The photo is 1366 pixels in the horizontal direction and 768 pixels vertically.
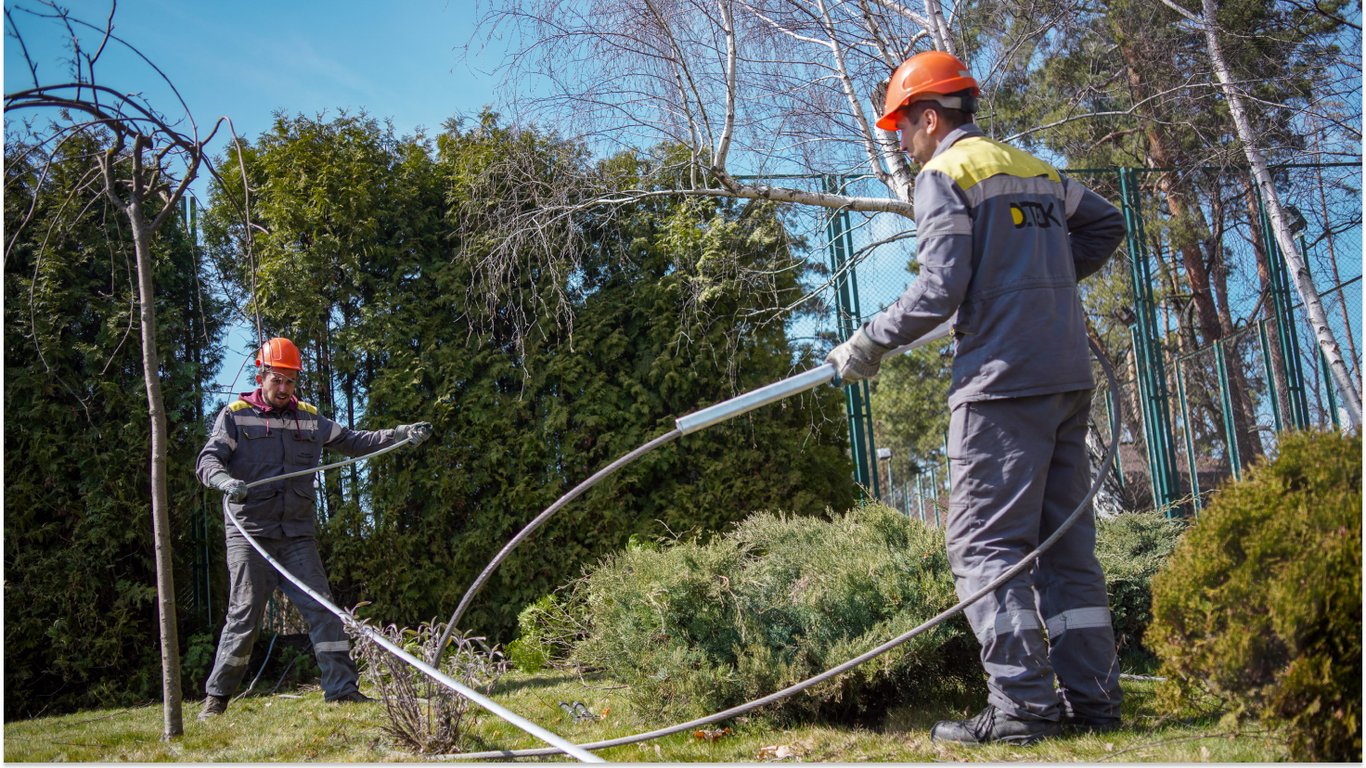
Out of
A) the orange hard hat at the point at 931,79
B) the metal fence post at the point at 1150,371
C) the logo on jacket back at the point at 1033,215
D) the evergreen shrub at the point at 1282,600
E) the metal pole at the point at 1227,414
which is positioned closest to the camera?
the evergreen shrub at the point at 1282,600

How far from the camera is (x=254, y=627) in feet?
17.0

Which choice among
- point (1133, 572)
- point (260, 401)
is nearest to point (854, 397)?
point (1133, 572)

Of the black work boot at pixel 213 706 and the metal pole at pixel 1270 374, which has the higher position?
the metal pole at pixel 1270 374

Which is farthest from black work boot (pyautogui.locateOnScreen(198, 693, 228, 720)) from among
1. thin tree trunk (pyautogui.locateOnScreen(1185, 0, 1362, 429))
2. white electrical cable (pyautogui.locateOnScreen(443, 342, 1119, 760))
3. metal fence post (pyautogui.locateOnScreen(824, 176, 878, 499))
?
thin tree trunk (pyautogui.locateOnScreen(1185, 0, 1362, 429))

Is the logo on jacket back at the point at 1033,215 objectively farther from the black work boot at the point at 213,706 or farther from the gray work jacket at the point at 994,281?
the black work boot at the point at 213,706

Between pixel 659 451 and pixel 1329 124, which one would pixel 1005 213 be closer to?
pixel 659 451

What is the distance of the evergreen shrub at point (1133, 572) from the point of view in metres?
4.60

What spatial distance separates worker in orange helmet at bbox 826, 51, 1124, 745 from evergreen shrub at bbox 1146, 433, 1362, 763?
464 millimetres

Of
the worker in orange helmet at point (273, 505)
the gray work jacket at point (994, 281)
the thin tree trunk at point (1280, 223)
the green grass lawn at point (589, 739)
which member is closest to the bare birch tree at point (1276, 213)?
the thin tree trunk at point (1280, 223)

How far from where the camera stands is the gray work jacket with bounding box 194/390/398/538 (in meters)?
5.42

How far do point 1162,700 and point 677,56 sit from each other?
13.9ft

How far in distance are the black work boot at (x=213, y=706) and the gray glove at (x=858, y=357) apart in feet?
12.7

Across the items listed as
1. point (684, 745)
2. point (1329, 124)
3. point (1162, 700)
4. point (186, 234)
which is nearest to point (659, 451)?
point (684, 745)

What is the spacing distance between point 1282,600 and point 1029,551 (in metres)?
0.88
